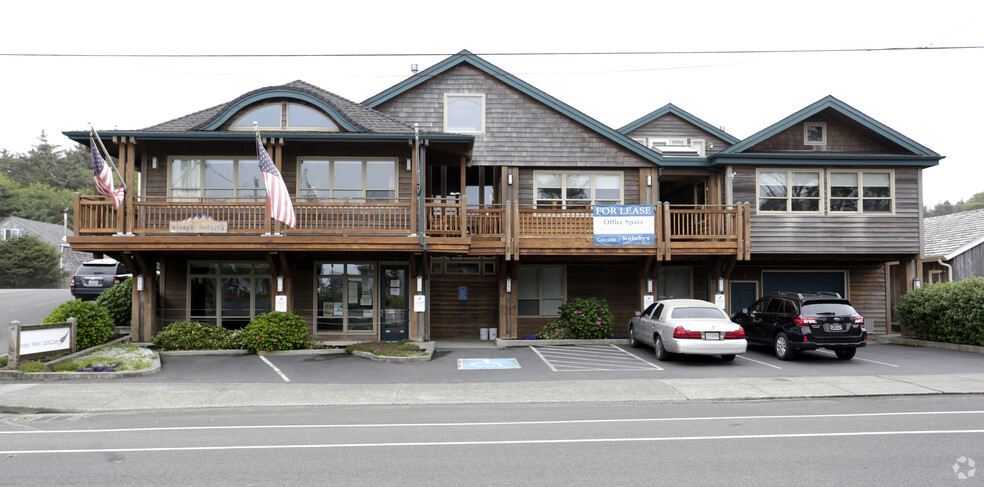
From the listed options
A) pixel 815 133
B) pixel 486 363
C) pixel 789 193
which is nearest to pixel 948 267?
pixel 815 133

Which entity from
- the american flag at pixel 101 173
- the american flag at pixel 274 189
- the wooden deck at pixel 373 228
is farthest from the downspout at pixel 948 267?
the american flag at pixel 101 173

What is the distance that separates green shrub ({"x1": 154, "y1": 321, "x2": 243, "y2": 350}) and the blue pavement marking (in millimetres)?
6207

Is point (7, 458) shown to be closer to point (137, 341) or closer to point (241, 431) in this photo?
point (241, 431)

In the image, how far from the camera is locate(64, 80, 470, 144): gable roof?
16.1 m

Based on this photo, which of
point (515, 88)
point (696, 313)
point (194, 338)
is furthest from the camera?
point (515, 88)

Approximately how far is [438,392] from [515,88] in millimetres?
11579

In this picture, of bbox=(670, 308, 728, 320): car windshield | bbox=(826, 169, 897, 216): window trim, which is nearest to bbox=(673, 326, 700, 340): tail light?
bbox=(670, 308, 728, 320): car windshield

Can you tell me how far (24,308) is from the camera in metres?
25.0

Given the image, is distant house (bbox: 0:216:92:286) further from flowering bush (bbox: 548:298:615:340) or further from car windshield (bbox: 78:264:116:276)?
flowering bush (bbox: 548:298:615:340)

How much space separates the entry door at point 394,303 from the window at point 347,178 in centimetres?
236

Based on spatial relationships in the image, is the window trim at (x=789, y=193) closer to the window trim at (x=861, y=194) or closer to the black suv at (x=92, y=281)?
the window trim at (x=861, y=194)

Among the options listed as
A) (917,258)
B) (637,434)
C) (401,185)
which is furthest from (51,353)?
(917,258)

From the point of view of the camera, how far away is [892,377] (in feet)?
42.3

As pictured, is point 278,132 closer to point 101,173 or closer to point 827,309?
point 101,173
